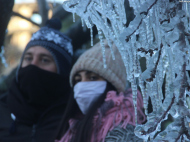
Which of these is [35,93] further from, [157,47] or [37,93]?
[157,47]

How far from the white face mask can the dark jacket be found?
1.12 ft

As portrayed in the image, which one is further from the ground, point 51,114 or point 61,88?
point 61,88

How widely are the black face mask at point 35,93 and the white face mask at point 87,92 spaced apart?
1.59 feet

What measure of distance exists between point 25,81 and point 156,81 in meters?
1.91

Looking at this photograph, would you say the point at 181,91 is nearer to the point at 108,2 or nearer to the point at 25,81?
the point at 108,2

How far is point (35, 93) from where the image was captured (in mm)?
2770

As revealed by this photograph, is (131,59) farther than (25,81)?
No

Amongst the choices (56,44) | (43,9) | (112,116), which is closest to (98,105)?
(112,116)

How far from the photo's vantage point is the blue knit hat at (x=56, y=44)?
9.44 ft

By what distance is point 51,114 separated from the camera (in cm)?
268

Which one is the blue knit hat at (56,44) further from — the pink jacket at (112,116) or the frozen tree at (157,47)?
the frozen tree at (157,47)

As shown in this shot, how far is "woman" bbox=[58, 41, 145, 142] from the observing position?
191 centimetres

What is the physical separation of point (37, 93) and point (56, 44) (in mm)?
497

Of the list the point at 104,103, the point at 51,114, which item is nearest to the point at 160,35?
the point at 104,103
